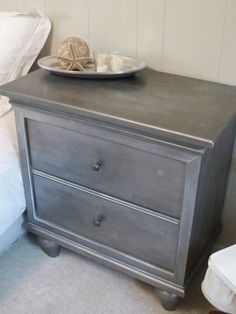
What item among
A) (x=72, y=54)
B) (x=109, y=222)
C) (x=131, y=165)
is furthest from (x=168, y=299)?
(x=72, y=54)

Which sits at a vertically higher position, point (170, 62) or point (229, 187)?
point (170, 62)

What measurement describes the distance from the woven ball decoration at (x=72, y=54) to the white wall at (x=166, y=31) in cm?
17

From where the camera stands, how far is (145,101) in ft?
3.76

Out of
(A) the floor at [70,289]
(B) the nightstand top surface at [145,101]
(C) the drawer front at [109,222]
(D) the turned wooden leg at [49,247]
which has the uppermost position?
(B) the nightstand top surface at [145,101]

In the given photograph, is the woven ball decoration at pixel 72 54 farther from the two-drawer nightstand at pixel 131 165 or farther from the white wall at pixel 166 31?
the white wall at pixel 166 31

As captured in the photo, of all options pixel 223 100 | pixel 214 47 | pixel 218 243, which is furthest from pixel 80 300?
pixel 214 47

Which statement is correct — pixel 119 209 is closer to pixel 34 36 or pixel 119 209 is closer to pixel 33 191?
pixel 33 191

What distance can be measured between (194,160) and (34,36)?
89 cm

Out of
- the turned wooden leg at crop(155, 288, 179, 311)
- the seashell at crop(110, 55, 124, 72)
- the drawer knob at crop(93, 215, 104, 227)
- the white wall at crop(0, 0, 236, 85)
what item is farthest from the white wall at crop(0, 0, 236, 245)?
the drawer knob at crop(93, 215, 104, 227)

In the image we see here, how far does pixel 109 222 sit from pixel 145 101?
1.40 feet

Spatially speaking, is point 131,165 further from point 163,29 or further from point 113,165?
point 163,29

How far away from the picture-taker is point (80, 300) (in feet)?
4.51

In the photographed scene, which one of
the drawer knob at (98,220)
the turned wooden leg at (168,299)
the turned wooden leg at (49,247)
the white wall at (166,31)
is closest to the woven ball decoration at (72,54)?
the white wall at (166,31)

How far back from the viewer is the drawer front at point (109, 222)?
119cm
